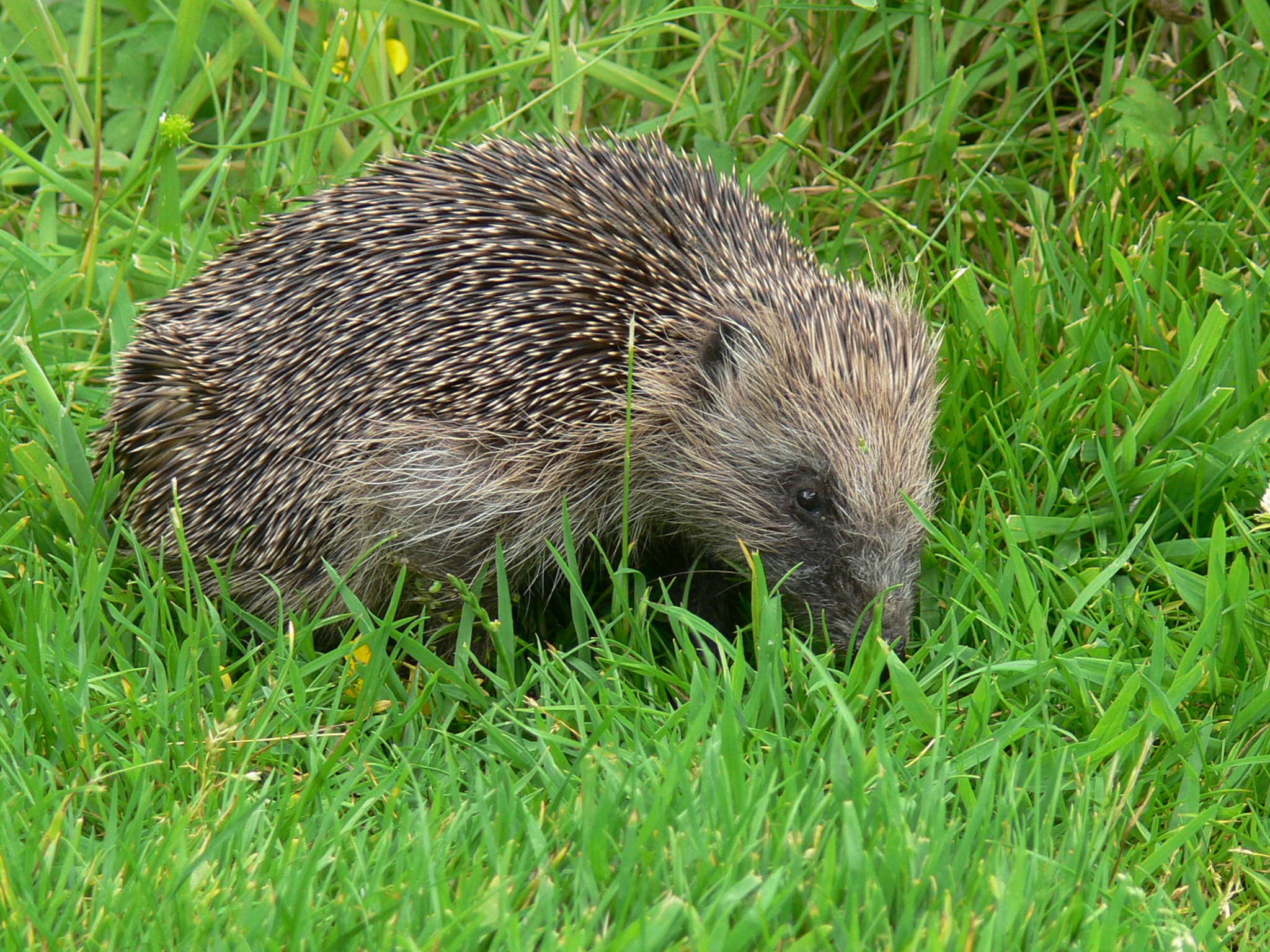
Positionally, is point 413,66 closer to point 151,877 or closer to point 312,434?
point 312,434

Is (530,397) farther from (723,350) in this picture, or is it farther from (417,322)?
(723,350)

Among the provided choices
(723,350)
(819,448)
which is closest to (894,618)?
(819,448)

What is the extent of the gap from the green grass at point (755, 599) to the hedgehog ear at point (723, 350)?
0.72m

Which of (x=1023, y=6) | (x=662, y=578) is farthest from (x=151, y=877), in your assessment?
(x=1023, y=6)

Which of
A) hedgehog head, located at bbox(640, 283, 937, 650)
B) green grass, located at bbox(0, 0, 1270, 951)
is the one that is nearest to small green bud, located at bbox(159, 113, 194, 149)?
green grass, located at bbox(0, 0, 1270, 951)

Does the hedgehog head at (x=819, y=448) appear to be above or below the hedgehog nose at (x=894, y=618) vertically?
above

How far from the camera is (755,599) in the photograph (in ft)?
13.3

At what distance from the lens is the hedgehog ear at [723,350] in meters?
4.40

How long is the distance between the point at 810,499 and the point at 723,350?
54 centimetres

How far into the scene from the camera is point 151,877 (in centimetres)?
296

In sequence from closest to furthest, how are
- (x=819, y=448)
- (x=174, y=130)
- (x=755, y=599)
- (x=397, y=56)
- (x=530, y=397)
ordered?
1. (x=755, y=599)
2. (x=819, y=448)
3. (x=530, y=397)
4. (x=174, y=130)
5. (x=397, y=56)

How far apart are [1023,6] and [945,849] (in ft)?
12.6

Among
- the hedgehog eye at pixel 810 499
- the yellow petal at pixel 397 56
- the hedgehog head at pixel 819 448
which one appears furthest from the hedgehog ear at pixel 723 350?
the yellow petal at pixel 397 56

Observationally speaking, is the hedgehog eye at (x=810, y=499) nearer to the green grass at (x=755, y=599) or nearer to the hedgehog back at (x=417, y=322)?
the green grass at (x=755, y=599)
